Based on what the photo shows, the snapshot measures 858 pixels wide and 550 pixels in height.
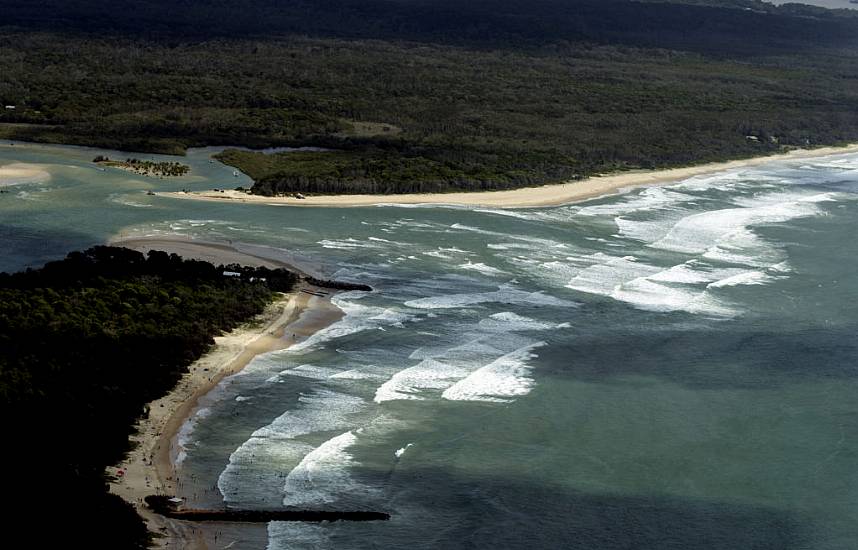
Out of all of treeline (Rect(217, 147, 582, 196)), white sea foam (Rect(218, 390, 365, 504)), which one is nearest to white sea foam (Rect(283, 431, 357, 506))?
white sea foam (Rect(218, 390, 365, 504))

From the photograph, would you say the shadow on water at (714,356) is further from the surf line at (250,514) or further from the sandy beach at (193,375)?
the surf line at (250,514)

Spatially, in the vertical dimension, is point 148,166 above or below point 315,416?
above

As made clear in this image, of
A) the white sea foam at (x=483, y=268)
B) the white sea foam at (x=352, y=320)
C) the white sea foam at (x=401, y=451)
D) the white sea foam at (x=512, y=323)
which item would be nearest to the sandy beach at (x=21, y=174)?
the white sea foam at (x=483, y=268)

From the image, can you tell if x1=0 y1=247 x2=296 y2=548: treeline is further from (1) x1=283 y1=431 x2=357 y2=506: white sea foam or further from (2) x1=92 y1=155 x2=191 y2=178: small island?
(2) x1=92 y1=155 x2=191 y2=178: small island

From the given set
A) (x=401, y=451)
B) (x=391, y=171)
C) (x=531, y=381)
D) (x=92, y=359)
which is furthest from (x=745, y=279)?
(x=92, y=359)

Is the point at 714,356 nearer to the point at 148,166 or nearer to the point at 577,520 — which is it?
the point at 577,520

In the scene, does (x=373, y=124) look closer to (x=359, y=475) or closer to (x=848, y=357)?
(x=848, y=357)
